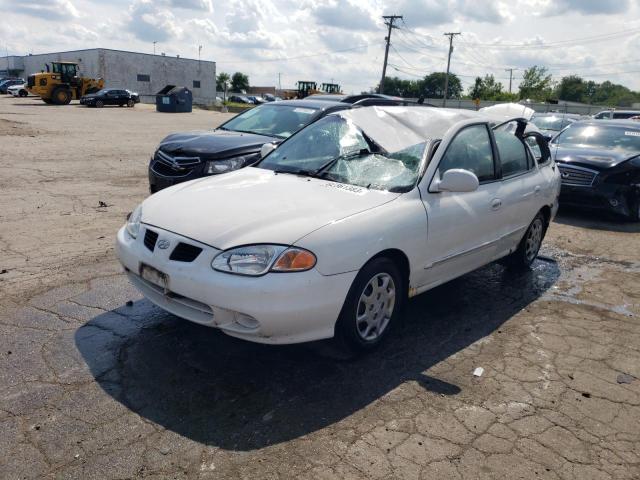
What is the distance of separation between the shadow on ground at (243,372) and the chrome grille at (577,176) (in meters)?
4.85

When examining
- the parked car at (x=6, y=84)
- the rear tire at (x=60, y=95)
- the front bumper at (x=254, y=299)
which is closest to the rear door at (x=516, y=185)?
the front bumper at (x=254, y=299)

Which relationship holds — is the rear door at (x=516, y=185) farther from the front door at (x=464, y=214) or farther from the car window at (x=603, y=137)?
the car window at (x=603, y=137)

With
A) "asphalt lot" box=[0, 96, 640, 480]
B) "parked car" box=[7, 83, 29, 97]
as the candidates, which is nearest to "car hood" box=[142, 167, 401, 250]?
"asphalt lot" box=[0, 96, 640, 480]

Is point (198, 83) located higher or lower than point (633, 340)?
higher

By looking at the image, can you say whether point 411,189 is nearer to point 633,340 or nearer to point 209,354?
point 209,354

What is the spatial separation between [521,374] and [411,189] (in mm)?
1463

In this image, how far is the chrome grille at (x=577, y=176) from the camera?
8.46 m

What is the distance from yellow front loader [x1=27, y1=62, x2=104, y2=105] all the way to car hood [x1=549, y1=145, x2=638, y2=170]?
37750 millimetres

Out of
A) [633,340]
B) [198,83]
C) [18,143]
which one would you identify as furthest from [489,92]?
[633,340]

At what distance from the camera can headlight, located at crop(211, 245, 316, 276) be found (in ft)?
10.4

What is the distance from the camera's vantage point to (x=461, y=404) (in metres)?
3.26

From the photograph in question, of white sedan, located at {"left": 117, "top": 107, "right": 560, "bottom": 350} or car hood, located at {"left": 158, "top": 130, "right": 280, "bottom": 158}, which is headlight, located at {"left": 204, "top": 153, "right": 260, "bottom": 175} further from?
white sedan, located at {"left": 117, "top": 107, "right": 560, "bottom": 350}

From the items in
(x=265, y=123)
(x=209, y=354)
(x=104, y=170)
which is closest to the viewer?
(x=209, y=354)

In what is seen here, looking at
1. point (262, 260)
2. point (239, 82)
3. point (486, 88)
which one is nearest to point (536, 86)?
point (486, 88)
